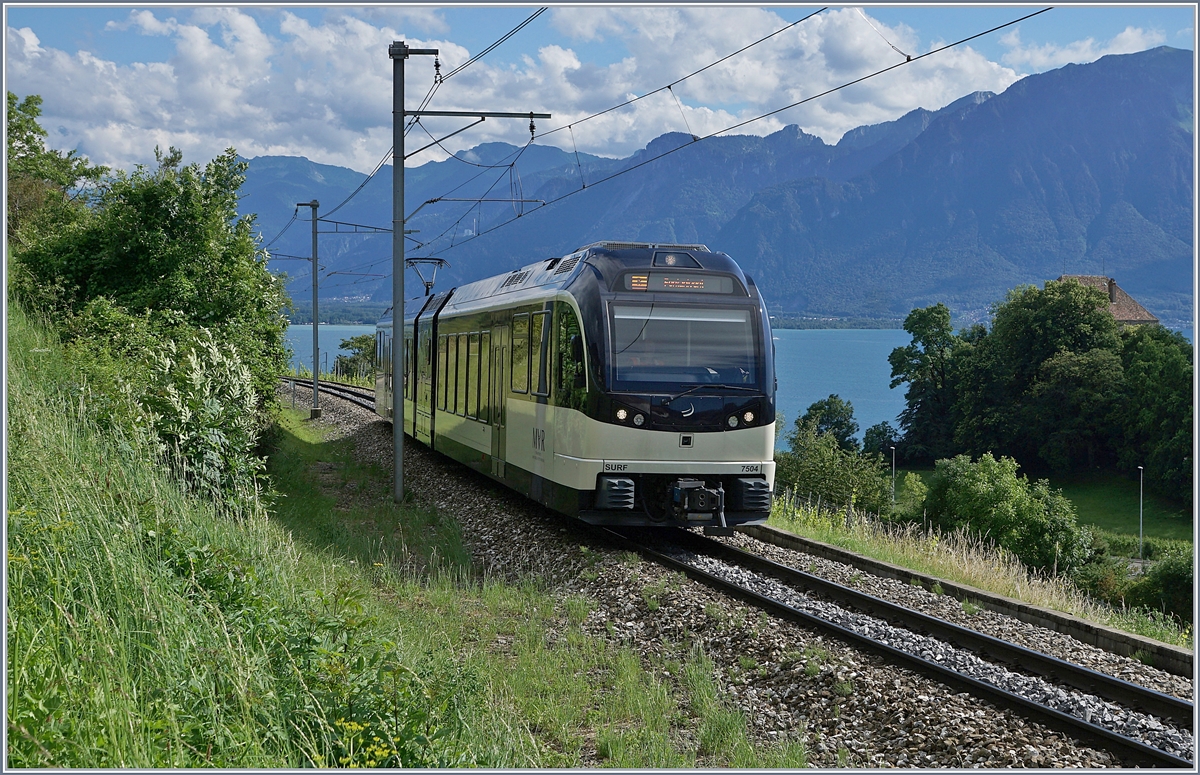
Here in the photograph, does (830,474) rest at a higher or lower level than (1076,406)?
lower

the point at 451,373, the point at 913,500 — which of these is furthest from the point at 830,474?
the point at 451,373

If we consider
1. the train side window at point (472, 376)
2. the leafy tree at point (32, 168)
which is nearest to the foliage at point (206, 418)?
the train side window at point (472, 376)

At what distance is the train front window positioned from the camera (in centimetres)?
1123

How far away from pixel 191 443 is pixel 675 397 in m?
5.25

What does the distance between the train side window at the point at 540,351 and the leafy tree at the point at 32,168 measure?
1941 cm

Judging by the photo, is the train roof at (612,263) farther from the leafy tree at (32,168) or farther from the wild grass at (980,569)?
the leafy tree at (32,168)

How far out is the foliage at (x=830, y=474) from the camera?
6288 centimetres

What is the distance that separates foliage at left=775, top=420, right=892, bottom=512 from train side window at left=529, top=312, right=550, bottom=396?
50.4m

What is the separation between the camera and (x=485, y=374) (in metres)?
15.4

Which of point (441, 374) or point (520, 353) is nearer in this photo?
point (520, 353)

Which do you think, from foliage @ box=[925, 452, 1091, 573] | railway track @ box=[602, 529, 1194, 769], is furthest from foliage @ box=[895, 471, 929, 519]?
railway track @ box=[602, 529, 1194, 769]

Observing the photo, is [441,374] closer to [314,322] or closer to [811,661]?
[811,661]

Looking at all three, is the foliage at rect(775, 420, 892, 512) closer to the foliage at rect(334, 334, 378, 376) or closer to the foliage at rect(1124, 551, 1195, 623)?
the foliage at rect(1124, 551, 1195, 623)

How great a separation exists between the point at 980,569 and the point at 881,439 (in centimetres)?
7640
